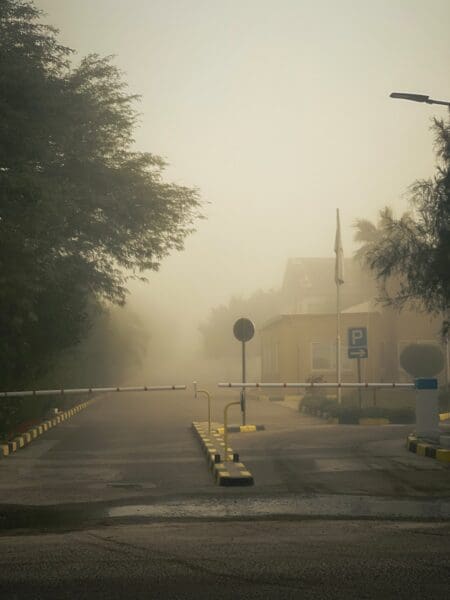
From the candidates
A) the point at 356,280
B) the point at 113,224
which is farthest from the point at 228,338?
the point at 113,224

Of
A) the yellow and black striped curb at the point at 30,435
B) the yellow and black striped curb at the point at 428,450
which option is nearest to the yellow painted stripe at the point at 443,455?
the yellow and black striped curb at the point at 428,450

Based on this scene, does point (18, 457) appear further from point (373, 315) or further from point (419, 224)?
point (373, 315)

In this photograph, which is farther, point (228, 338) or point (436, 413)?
point (228, 338)

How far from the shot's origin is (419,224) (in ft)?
59.9

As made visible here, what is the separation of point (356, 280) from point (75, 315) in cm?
5122

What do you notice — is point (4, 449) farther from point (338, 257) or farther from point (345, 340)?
point (345, 340)

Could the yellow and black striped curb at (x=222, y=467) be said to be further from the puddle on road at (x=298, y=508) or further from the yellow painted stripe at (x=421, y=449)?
the yellow painted stripe at (x=421, y=449)

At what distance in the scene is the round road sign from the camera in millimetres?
22047

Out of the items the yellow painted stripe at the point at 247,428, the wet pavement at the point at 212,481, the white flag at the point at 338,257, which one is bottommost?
the wet pavement at the point at 212,481

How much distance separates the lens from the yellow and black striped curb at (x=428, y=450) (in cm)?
1407

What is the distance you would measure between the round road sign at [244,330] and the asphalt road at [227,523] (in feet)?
15.6

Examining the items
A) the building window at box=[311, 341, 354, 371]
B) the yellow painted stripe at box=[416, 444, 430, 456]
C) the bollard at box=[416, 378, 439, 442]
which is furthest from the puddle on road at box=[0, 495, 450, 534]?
the building window at box=[311, 341, 354, 371]

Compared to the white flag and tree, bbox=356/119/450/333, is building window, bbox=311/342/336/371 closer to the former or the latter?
the white flag

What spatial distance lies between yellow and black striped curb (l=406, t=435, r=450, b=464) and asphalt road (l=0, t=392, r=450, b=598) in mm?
187
